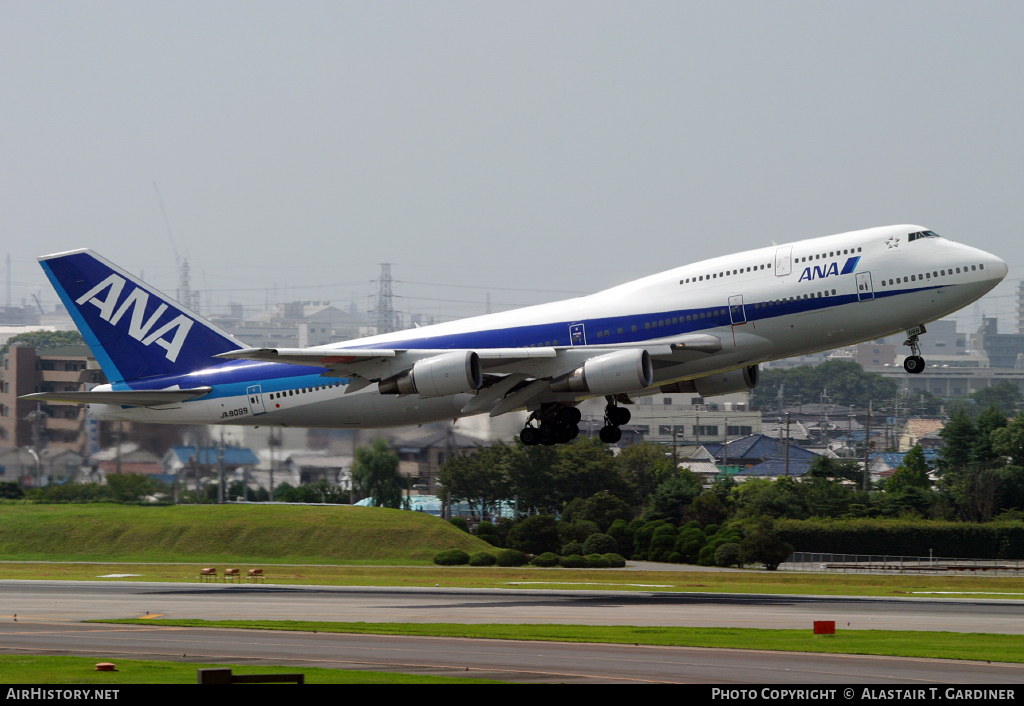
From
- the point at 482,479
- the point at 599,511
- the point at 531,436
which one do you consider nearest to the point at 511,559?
the point at 599,511

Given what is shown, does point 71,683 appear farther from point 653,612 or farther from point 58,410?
point 58,410

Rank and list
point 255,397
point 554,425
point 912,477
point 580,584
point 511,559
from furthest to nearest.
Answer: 1. point 912,477
2. point 511,559
3. point 580,584
4. point 255,397
5. point 554,425

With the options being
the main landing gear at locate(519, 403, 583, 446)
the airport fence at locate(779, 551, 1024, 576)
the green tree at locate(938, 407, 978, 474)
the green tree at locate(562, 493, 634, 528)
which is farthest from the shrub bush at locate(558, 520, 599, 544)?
the green tree at locate(938, 407, 978, 474)

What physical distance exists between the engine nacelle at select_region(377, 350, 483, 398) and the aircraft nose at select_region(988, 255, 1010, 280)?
18570 millimetres

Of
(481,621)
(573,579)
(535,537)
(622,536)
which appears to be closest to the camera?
(481,621)

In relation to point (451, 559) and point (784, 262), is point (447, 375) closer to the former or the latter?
point (784, 262)

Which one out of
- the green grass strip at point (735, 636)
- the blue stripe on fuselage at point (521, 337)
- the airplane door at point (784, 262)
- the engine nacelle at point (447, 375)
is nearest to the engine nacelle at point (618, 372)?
the blue stripe on fuselage at point (521, 337)

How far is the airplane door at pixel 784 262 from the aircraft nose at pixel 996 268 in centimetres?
676

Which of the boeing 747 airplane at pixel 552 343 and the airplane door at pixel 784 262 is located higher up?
the airplane door at pixel 784 262

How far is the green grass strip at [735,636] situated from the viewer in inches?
1148

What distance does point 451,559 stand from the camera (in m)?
72.1

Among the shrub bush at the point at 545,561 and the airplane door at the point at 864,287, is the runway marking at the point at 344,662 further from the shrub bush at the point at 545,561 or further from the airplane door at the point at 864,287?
the shrub bush at the point at 545,561

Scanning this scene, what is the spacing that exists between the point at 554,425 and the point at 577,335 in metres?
4.86

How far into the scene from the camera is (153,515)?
7469 centimetres
